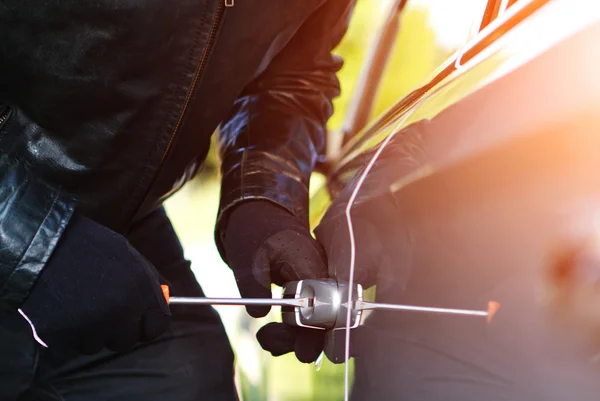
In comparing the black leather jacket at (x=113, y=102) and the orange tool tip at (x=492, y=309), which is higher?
the black leather jacket at (x=113, y=102)

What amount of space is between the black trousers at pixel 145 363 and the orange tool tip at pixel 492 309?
23.7 inches

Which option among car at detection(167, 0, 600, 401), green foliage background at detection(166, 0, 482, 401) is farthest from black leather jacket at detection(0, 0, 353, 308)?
car at detection(167, 0, 600, 401)

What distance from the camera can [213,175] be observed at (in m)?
1.05

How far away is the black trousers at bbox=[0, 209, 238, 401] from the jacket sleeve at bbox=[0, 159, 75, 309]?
13 cm

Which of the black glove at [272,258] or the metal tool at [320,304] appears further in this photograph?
the black glove at [272,258]

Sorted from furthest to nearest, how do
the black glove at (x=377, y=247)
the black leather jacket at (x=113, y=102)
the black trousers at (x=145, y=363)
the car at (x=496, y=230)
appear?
1. the black trousers at (x=145, y=363)
2. the black leather jacket at (x=113, y=102)
3. the black glove at (x=377, y=247)
4. the car at (x=496, y=230)

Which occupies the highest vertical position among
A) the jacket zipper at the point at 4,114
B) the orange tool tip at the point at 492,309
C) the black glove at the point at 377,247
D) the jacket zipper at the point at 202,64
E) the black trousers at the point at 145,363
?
the jacket zipper at the point at 202,64

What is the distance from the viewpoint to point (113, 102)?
2.40 feet

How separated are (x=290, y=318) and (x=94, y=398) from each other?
372mm

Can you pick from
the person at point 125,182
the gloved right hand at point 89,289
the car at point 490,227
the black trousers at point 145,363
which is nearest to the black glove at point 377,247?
the car at point 490,227

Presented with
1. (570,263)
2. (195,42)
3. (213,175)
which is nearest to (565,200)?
(570,263)

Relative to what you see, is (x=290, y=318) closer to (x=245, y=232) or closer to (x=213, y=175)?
(x=245, y=232)

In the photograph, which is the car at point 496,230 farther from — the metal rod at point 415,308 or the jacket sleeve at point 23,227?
the jacket sleeve at point 23,227

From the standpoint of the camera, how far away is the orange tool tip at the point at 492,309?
419 mm
